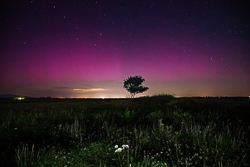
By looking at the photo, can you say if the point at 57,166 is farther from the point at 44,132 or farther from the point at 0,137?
the point at 0,137

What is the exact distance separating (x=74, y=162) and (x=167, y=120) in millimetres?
5654

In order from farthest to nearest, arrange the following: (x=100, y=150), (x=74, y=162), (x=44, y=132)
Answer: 1. (x=44, y=132)
2. (x=100, y=150)
3. (x=74, y=162)

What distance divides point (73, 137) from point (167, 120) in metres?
5.03

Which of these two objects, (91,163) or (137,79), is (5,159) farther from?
(137,79)

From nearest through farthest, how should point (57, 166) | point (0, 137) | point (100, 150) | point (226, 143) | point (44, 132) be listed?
point (57, 166) < point (100, 150) < point (226, 143) < point (0, 137) < point (44, 132)

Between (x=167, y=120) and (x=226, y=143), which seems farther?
(x=167, y=120)

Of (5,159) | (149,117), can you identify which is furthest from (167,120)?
(5,159)

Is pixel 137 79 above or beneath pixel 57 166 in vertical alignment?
above

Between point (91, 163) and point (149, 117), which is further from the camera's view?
point (149, 117)

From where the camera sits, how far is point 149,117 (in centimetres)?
744

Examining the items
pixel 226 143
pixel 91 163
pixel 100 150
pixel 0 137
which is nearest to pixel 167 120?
pixel 226 143

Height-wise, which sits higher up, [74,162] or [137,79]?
[137,79]

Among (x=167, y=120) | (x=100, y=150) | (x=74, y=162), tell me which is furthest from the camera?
(x=167, y=120)

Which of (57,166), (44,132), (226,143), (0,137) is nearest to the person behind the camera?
(57,166)
